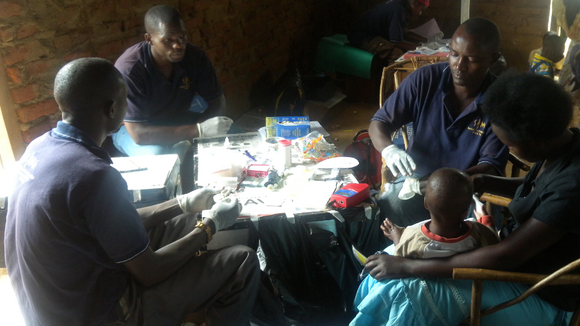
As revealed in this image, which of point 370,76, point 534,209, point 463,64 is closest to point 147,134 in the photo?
point 463,64

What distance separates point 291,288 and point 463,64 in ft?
4.31

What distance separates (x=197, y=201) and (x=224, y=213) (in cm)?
21

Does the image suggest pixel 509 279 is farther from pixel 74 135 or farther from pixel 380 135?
pixel 74 135

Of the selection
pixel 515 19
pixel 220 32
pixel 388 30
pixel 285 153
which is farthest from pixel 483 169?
pixel 515 19

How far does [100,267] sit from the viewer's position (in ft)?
4.82

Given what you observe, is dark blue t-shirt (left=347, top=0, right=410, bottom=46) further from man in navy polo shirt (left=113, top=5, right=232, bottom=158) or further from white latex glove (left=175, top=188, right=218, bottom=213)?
white latex glove (left=175, top=188, right=218, bottom=213)

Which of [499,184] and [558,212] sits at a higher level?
[558,212]

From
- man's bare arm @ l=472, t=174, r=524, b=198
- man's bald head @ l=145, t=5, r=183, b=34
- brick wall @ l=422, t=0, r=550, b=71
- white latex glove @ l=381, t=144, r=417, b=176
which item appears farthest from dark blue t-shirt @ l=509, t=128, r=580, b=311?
brick wall @ l=422, t=0, r=550, b=71

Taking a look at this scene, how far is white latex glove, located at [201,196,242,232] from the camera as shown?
5.68 feet

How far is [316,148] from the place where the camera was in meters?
2.30

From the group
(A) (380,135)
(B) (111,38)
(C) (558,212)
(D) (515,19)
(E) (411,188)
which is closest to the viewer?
(C) (558,212)

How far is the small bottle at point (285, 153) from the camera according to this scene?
2191mm

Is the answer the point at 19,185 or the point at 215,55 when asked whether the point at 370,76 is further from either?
the point at 19,185

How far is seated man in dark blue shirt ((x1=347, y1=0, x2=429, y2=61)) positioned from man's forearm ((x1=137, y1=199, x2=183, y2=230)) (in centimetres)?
393
